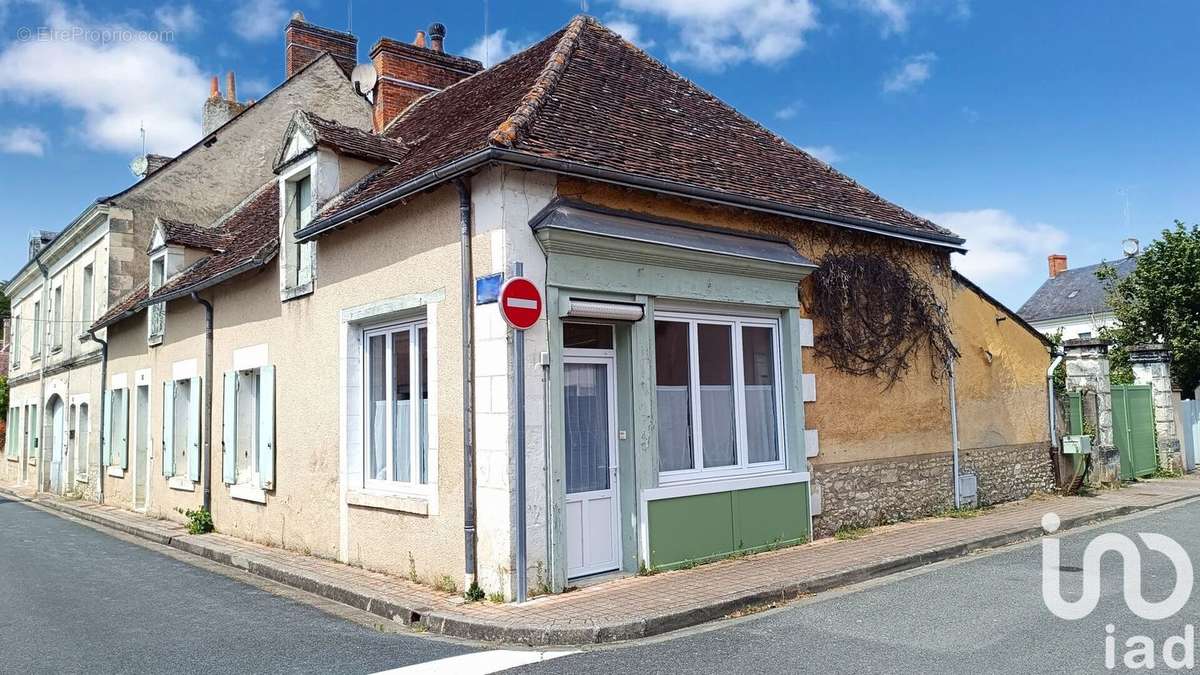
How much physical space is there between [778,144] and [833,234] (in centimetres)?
208

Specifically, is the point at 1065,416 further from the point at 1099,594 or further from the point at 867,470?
the point at 1099,594

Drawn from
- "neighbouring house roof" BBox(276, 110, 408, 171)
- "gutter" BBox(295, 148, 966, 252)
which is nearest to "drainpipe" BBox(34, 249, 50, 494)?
"neighbouring house roof" BBox(276, 110, 408, 171)

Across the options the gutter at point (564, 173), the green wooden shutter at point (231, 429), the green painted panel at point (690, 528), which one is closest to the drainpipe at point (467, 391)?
the gutter at point (564, 173)

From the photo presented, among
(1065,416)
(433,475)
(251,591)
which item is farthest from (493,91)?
(1065,416)

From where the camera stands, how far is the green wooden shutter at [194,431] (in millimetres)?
12766

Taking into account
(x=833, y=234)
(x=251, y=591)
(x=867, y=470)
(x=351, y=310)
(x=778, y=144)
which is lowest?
(x=251, y=591)

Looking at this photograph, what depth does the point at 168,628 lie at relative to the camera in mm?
6801

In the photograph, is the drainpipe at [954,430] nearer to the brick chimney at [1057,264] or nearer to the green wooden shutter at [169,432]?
the green wooden shutter at [169,432]

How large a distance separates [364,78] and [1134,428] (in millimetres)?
15872

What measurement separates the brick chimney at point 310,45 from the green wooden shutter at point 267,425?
9.49 m

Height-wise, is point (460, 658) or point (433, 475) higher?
point (433, 475)

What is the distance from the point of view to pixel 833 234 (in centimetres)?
1034

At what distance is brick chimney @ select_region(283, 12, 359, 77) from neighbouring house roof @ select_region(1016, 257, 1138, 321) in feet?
106

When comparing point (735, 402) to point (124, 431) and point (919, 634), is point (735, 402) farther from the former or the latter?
point (124, 431)
